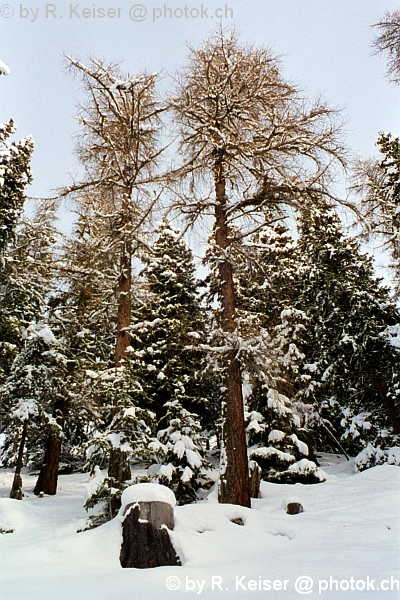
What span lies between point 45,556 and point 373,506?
6.58 metres

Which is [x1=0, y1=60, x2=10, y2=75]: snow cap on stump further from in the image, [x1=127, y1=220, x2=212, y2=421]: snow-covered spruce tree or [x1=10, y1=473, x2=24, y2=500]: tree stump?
[x1=10, y1=473, x2=24, y2=500]: tree stump

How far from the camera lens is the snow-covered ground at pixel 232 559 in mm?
3869

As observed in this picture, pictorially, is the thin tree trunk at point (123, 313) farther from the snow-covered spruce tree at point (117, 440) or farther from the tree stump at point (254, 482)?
the tree stump at point (254, 482)

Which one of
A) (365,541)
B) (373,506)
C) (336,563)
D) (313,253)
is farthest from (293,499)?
(313,253)

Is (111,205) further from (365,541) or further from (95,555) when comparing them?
(365,541)

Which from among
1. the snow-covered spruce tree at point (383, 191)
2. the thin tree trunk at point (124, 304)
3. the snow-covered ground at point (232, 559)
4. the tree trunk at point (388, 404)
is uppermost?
the snow-covered spruce tree at point (383, 191)

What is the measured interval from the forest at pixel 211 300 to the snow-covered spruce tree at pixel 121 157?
0.20 ft

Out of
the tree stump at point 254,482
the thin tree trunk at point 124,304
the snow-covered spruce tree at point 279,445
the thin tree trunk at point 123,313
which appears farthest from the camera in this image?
the snow-covered spruce tree at point 279,445

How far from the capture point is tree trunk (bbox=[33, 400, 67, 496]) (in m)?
14.9

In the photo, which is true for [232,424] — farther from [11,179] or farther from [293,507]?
[11,179]

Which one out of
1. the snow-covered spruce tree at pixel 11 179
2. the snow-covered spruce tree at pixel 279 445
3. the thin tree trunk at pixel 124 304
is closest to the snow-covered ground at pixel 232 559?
the thin tree trunk at pixel 124 304

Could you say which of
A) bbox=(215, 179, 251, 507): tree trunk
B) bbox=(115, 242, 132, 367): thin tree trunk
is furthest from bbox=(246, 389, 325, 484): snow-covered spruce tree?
bbox=(115, 242, 132, 367): thin tree trunk

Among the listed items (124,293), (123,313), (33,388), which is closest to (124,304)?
(123,313)

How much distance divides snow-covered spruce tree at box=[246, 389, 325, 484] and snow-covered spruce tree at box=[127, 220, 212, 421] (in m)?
2.60
